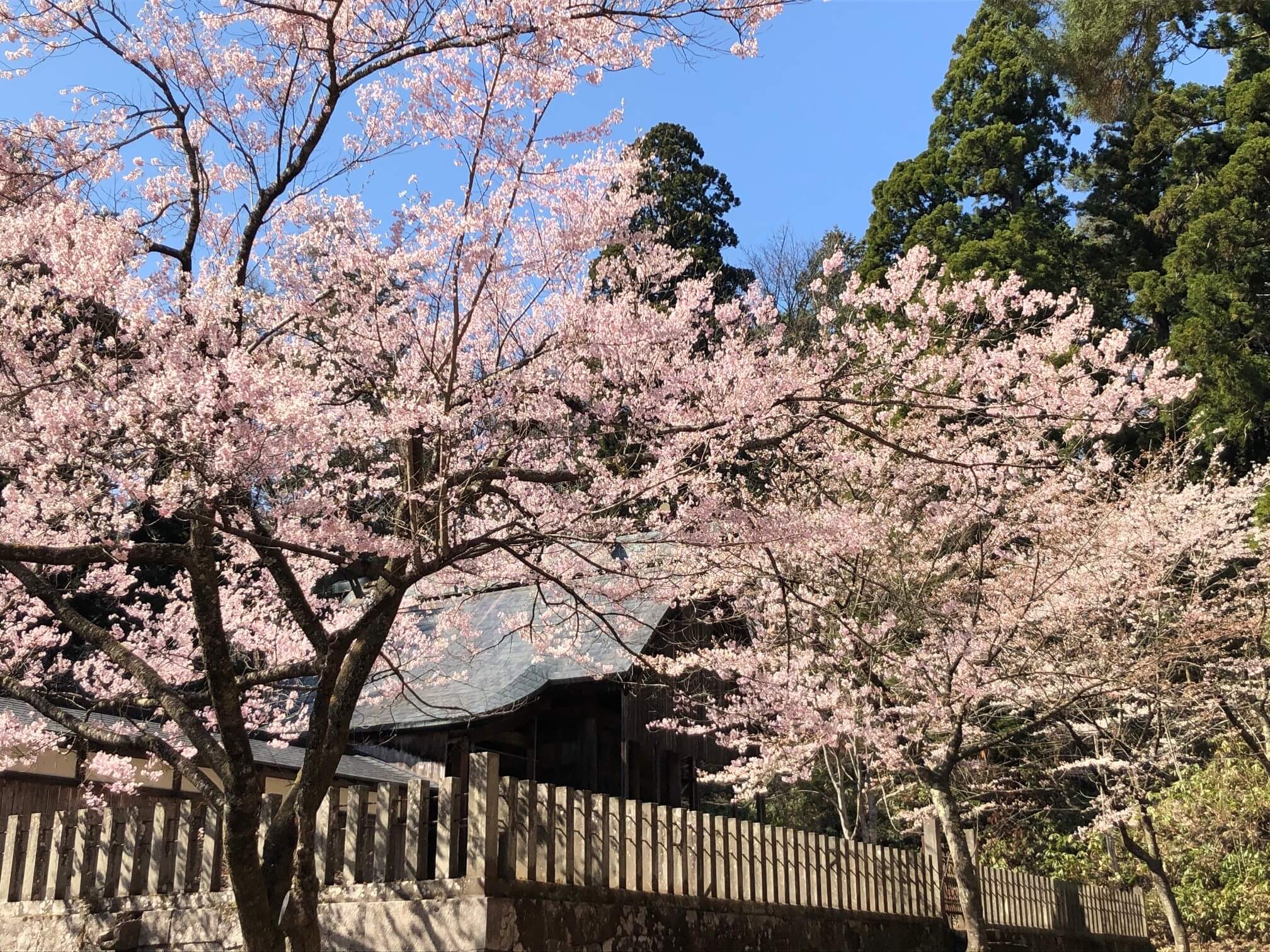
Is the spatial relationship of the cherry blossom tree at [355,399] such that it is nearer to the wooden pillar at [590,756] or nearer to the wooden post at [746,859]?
the wooden post at [746,859]

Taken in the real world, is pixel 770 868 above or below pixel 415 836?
below

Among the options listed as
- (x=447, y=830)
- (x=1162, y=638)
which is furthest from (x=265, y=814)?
(x=1162, y=638)

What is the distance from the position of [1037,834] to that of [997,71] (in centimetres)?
1947

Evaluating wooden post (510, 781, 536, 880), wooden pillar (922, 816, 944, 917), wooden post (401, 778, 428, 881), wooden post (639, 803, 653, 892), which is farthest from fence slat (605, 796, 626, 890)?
wooden pillar (922, 816, 944, 917)

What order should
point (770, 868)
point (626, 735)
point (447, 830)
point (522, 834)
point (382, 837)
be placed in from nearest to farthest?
point (447, 830) < point (522, 834) < point (382, 837) < point (770, 868) < point (626, 735)

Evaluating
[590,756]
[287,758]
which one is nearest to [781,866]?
[287,758]

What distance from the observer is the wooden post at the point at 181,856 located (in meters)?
6.92

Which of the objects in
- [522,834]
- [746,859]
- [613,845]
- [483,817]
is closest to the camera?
[483,817]

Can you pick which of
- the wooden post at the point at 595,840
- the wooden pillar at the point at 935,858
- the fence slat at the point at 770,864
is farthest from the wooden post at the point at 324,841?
the wooden pillar at the point at 935,858

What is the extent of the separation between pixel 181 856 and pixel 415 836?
6.22ft

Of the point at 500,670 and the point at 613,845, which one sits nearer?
the point at 613,845

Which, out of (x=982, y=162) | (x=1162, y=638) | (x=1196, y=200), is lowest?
(x=1162, y=638)

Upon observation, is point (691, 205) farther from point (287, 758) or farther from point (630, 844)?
point (630, 844)

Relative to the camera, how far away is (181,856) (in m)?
6.94
